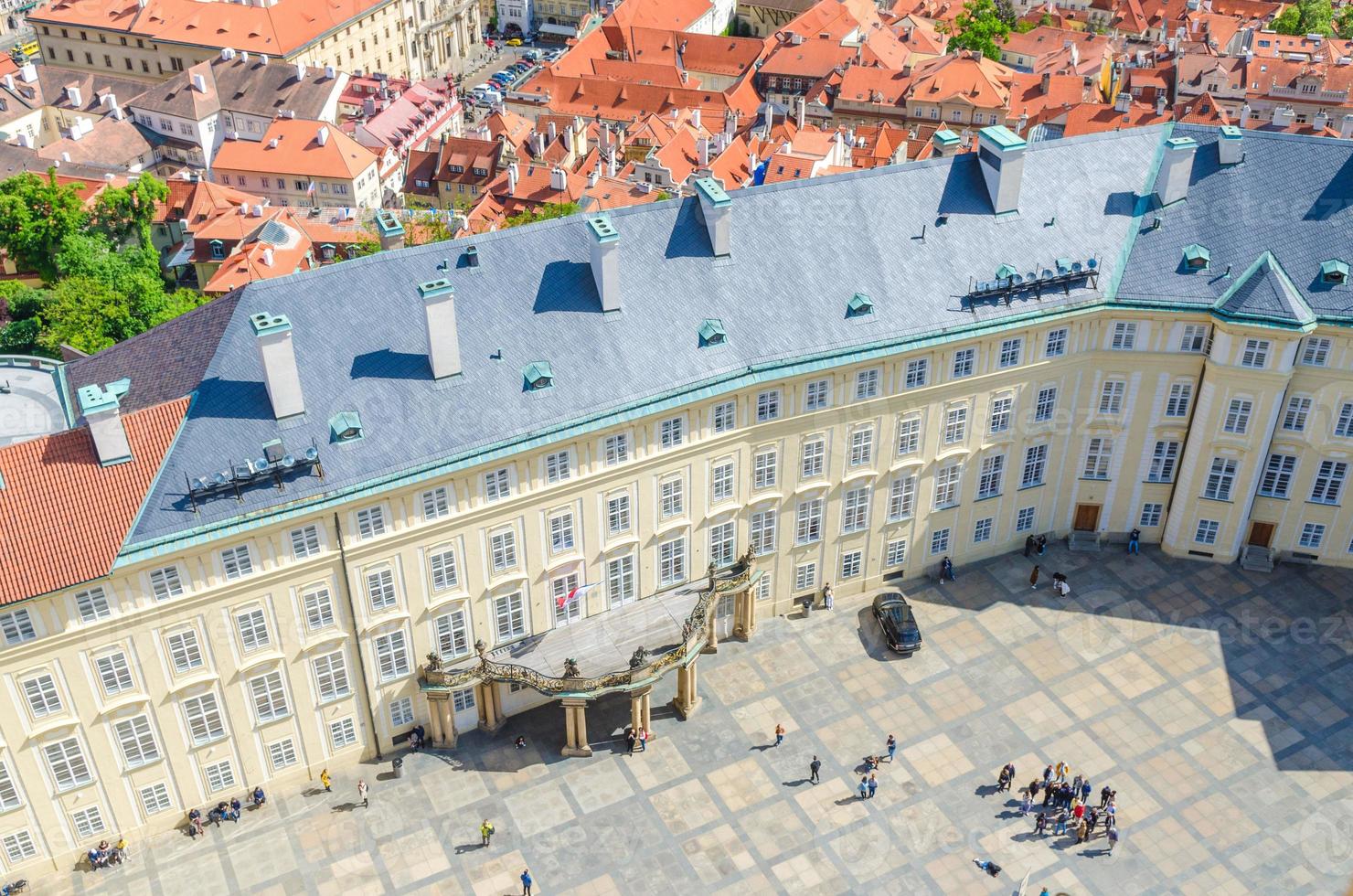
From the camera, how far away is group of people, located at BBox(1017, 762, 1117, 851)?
71.6 metres

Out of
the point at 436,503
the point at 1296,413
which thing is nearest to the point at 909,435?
the point at 1296,413

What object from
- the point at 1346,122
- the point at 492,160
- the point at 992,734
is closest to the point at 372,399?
the point at 992,734

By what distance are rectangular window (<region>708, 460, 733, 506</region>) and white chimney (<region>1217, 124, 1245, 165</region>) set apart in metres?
34.7

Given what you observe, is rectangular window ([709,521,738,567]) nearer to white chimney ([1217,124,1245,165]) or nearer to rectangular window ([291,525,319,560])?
rectangular window ([291,525,319,560])

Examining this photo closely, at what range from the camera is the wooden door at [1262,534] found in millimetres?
87562

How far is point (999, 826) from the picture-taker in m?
72.7

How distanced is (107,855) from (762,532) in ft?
126

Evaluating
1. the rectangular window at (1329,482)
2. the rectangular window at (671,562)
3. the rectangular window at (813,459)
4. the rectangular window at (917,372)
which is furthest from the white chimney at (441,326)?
the rectangular window at (1329,482)

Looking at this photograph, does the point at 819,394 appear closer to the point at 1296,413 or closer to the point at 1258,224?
the point at 1258,224

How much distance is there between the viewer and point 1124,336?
81438 mm

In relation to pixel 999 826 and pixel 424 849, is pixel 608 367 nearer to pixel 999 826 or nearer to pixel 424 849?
pixel 424 849

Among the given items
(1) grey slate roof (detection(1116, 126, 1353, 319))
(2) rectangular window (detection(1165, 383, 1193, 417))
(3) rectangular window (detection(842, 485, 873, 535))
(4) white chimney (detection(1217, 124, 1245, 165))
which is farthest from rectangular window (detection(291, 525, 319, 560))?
(4) white chimney (detection(1217, 124, 1245, 165))

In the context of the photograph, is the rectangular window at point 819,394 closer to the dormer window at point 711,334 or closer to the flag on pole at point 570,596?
the dormer window at point 711,334

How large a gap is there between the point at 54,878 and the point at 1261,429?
70.2m
